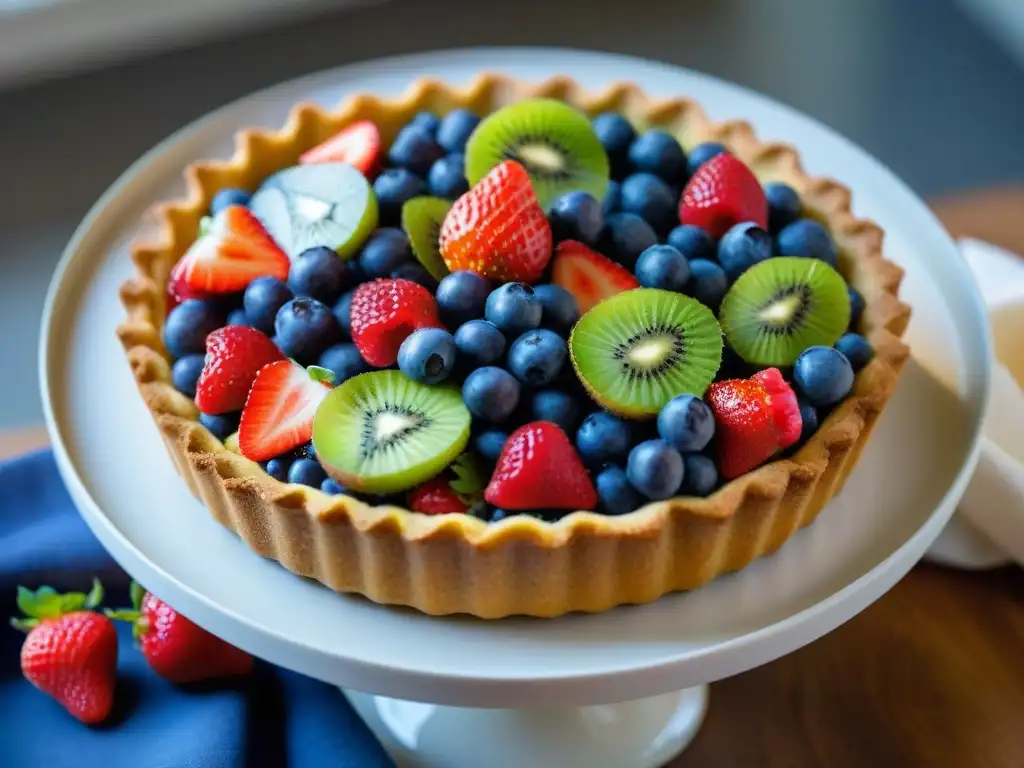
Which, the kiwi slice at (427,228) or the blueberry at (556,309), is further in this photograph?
the kiwi slice at (427,228)

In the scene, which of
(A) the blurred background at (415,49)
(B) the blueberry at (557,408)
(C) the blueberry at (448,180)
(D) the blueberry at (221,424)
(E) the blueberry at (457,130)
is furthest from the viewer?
(A) the blurred background at (415,49)

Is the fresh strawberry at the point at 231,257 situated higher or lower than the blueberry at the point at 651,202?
lower

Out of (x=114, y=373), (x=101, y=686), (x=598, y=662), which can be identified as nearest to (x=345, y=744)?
(x=101, y=686)

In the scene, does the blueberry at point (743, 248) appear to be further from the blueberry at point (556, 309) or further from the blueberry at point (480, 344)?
the blueberry at point (480, 344)

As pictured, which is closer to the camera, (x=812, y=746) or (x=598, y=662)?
(x=598, y=662)

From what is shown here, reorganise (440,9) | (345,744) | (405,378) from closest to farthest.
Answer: (405,378) < (345,744) < (440,9)

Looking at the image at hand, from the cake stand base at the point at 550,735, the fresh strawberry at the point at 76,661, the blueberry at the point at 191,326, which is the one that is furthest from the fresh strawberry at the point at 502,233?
the fresh strawberry at the point at 76,661

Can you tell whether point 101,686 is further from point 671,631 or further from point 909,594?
point 909,594
